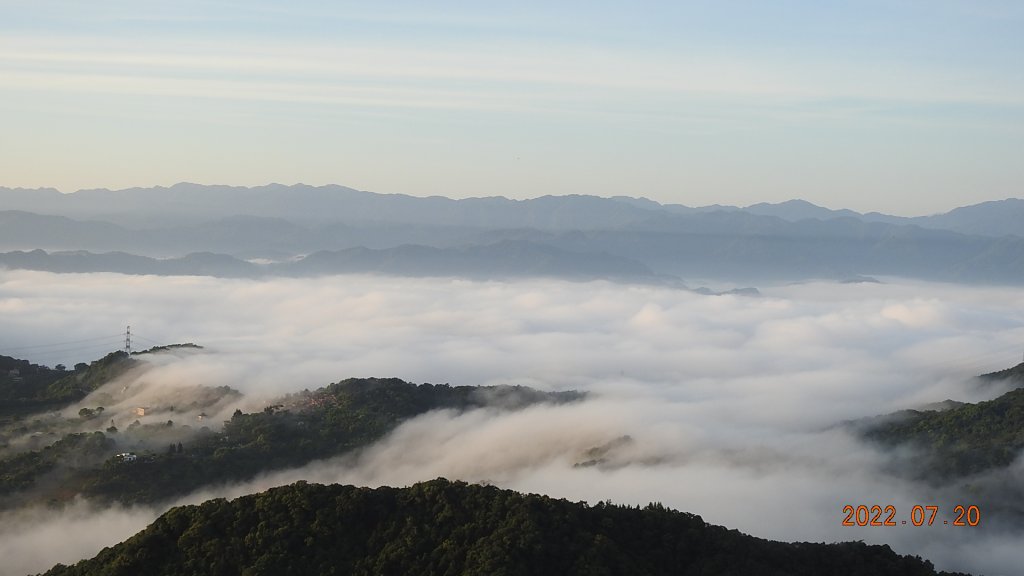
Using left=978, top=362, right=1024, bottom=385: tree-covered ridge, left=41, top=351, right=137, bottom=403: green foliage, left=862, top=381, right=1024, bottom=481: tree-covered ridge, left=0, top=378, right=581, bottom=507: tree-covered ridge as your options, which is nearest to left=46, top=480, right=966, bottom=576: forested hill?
left=0, top=378, right=581, bottom=507: tree-covered ridge

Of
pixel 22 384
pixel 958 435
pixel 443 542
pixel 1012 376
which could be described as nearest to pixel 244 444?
pixel 22 384

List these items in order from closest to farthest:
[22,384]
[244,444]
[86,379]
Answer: [244,444] < [22,384] < [86,379]

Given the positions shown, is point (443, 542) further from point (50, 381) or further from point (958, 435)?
point (50, 381)

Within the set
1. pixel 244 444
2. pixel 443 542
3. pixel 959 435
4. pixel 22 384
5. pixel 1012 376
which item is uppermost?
pixel 22 384

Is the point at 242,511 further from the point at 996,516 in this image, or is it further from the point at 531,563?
the point at 996,516

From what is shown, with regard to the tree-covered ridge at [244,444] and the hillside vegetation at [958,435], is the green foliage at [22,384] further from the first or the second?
the hillside vegetation at [958,435]

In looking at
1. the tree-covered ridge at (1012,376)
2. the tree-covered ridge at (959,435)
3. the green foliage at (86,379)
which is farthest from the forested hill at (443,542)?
the tree-covered ridge at (1012,376)

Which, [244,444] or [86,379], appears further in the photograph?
[86,379]
